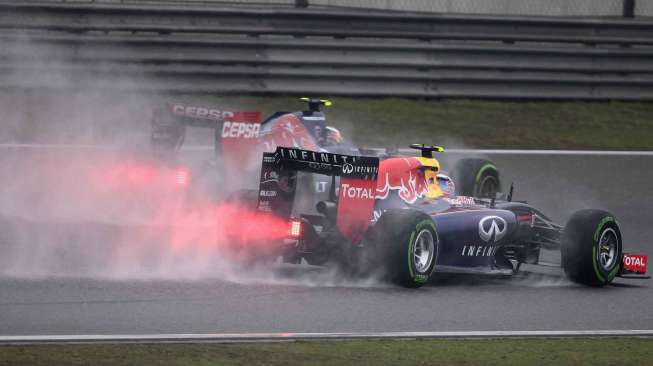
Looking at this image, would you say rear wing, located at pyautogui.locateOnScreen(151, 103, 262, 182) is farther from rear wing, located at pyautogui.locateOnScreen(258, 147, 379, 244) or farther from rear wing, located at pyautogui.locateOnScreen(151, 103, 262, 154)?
rear wing, located at pyautogui.locateOnScreen(258, 147, 379, 244)

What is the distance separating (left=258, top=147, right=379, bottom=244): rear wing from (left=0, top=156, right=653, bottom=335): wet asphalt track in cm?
52

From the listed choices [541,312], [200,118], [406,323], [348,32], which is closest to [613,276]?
[541,312]

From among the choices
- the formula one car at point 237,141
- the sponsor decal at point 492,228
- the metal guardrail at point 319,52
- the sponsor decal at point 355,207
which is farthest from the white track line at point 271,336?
the metal guardrail at point 319,52

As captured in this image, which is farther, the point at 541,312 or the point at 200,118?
the point at 200,118

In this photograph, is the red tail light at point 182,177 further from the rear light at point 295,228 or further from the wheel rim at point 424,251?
the wheel rim at point 424,251

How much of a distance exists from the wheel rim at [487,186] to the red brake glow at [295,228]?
371 cm

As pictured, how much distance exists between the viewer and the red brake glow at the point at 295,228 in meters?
9.84

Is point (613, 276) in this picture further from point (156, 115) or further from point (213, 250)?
point (156, 115)

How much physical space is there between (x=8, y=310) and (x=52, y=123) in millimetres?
7702

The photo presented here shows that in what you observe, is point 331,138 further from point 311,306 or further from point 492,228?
point 311,306

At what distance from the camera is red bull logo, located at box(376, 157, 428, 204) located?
10781 mm

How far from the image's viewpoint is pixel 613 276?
35.3 feet

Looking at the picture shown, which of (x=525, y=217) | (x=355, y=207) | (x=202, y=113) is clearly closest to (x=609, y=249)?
(x=525, y=217)

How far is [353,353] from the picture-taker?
7.53 m
